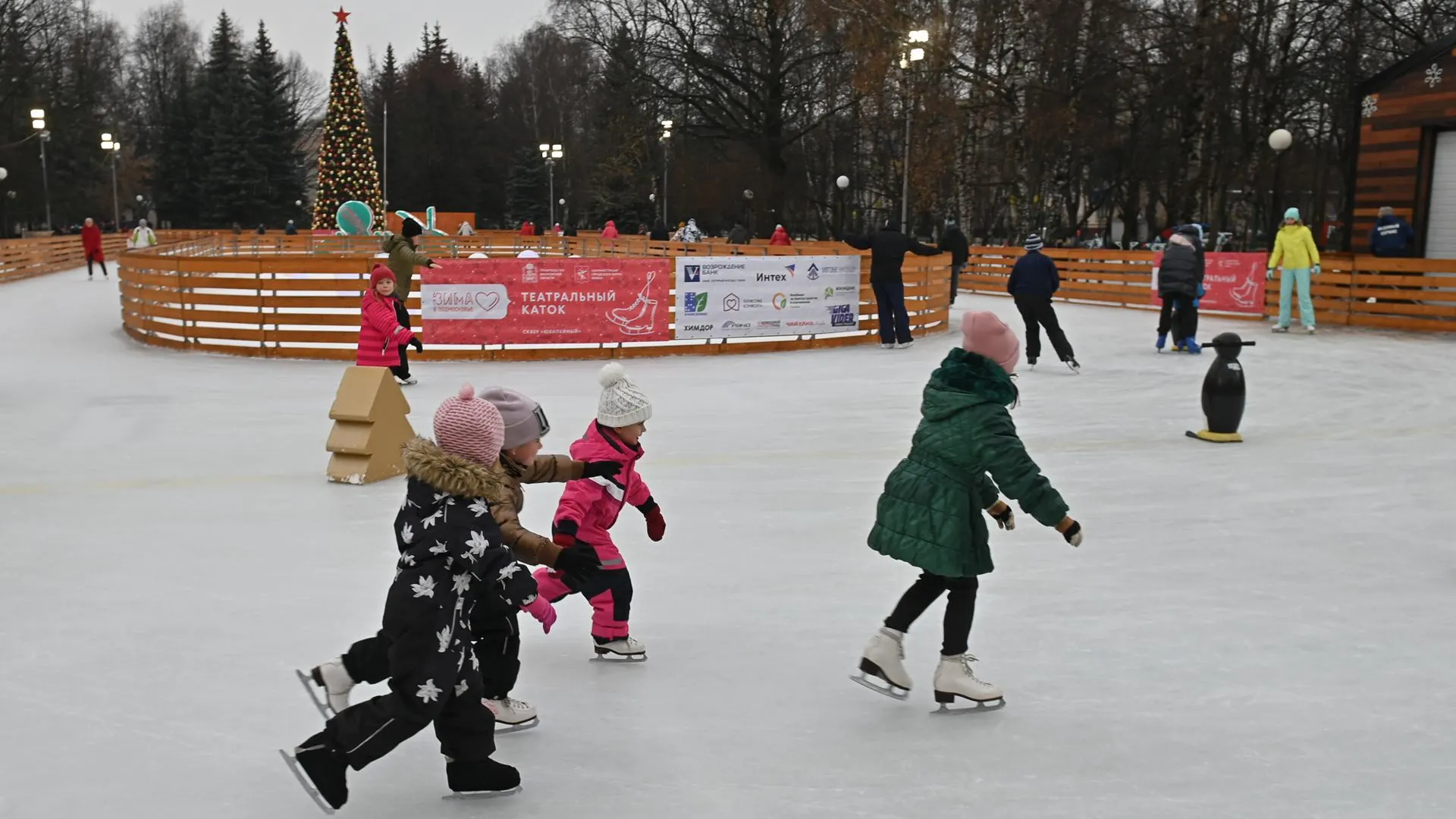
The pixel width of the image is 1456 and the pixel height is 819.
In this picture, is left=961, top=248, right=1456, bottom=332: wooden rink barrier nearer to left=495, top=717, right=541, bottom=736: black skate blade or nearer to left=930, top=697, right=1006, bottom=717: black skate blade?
left=930, top=697, right=1006, bottom=717: black skate blade

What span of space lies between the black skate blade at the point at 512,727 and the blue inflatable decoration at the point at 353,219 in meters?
32.9

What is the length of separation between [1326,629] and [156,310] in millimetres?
15213

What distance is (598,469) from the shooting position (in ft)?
14.0

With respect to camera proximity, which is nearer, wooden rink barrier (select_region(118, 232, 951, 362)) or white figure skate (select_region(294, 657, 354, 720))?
white figure skate (select_region(294, 657, 354, 720))

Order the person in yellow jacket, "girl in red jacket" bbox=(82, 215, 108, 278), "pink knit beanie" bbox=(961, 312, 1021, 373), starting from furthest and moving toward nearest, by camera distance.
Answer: "girl in red jacket" bbox=(82, 215, 108, 278) < the person in yellow jacket < "pink knit beanie" bbox=(961, 312, 1021, 373)

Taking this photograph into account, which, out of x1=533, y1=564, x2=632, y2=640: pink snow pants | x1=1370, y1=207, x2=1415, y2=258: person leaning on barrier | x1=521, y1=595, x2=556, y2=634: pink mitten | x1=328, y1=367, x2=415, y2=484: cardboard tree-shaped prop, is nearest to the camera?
x1=521, y1=595, x2=556, y2=634: pink mitten

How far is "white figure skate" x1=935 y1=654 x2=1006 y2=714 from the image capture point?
4191 mm

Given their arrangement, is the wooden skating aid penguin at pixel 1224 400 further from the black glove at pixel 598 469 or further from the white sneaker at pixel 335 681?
the white sneaker at pixel 335 681

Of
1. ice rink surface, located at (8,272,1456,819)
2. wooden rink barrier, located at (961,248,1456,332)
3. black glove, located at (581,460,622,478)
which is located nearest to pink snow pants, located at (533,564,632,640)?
ice rink surface, located at (8,272,1456,819)

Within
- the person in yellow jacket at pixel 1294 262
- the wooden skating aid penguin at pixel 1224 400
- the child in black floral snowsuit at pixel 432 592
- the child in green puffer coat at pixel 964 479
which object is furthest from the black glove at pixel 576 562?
the person in yellow jacket at pixel 1294 262

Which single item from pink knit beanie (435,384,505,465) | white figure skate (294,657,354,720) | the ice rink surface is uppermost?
pink knit beanie (435,384,505,465)

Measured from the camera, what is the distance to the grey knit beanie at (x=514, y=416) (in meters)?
3.90

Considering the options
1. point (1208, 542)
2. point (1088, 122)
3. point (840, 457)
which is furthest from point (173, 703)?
point (1088, 122)

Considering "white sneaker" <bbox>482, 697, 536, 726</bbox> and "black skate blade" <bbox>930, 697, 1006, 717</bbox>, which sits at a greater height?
"white sneaker" <bbox>482, 697, 536, 726</bbox>
